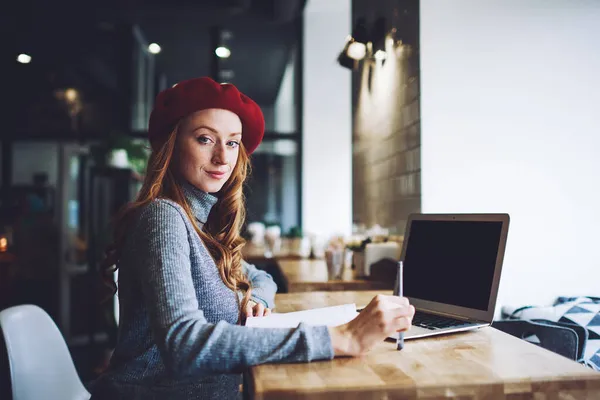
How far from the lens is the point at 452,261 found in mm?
1518

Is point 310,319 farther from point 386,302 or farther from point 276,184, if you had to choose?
point 276,184

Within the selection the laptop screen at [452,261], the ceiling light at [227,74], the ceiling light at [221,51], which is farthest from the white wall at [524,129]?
the ceiling light at [227,74]

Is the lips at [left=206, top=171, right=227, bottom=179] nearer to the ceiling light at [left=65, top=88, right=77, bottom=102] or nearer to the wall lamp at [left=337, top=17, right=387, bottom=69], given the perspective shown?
the wall lamp at [left=337, top=17, right=387, bottom=69]

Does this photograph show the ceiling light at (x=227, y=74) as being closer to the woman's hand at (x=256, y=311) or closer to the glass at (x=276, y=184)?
the glass at (x=276, y=184)

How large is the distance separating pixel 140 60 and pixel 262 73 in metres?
1.89

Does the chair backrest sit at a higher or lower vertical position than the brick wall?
lower

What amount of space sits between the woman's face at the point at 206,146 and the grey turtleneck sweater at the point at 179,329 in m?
0.05

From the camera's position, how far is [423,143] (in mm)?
2322

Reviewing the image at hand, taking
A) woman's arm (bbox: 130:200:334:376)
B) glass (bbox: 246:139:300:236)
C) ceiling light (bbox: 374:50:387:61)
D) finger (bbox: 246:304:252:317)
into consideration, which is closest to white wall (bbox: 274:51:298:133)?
glass (bbox: 246:139:300:236)

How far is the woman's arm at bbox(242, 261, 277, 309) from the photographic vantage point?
5.30ft

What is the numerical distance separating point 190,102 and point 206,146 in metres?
0.12

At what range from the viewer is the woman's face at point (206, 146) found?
1333mm

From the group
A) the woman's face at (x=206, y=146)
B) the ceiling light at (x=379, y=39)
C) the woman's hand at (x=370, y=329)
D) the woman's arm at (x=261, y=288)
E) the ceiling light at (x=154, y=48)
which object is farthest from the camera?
the ceiling light at (x=154, y=48)

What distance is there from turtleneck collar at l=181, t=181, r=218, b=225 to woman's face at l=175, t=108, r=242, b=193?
2cm
